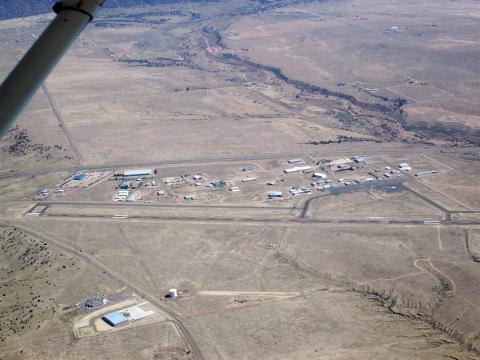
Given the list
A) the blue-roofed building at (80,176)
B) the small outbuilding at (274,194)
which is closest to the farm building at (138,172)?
the blue-roofed building at (80,176)

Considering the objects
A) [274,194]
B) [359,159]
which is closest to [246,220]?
[274,194]

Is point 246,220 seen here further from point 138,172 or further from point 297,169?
point 138,172

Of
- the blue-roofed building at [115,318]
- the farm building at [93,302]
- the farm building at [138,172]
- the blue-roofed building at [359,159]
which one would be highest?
the farm building at [138,172]

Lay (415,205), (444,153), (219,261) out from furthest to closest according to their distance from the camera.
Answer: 1. (444,153)
2. (415,205)
3. (219,261)

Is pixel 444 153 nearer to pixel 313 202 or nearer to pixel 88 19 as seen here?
pixel 313 202

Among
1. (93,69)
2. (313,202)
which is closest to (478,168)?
(313,202)

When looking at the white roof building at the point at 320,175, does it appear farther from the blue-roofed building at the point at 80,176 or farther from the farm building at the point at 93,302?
the farm building at the point at 93,302

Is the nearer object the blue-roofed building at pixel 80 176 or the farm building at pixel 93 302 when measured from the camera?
the farm building at pixel 93 302
